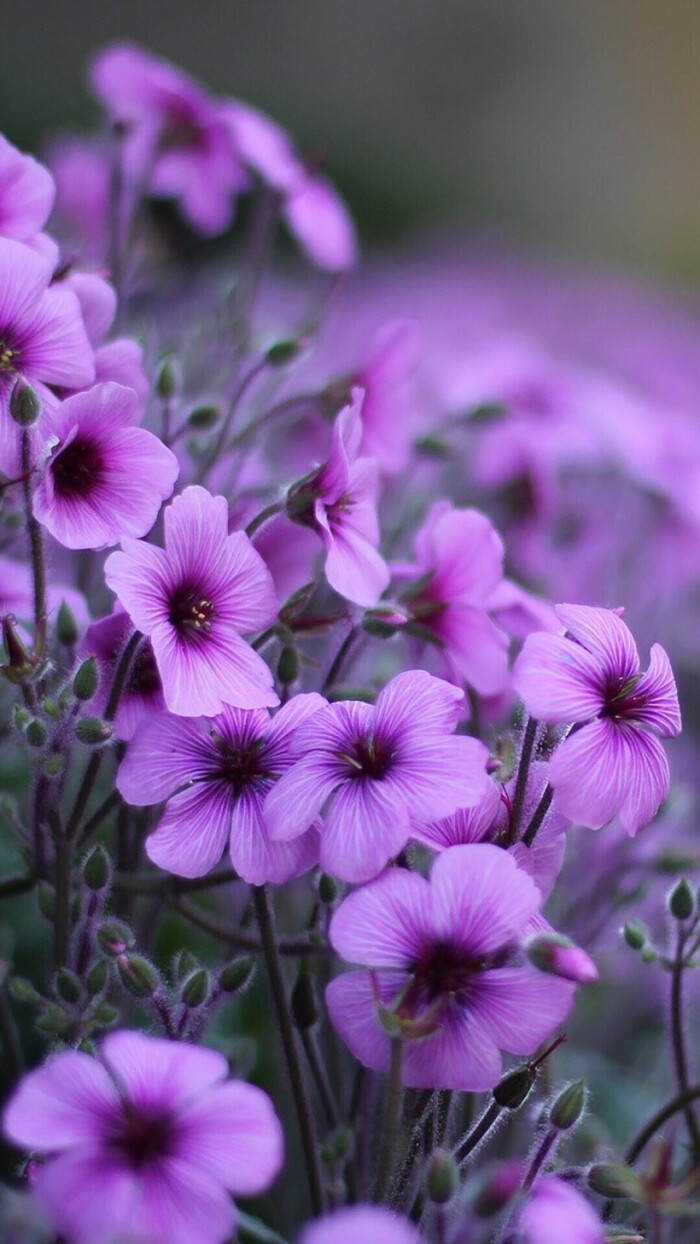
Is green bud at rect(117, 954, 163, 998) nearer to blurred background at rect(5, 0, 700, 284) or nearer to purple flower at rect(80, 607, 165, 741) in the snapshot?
purple flower at rect(80, 607, 165, 741)

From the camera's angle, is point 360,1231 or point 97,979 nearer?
point 360,1231

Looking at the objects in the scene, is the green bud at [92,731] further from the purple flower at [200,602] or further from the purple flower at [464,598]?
the purple flower at [464,598]

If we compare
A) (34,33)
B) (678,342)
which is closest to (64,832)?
(678,342)

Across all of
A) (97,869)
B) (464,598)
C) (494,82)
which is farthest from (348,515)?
(494,82)

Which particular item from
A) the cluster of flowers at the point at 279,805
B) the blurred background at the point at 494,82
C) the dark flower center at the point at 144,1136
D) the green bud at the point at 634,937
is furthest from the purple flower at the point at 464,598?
the blurred background at the point at 494,82

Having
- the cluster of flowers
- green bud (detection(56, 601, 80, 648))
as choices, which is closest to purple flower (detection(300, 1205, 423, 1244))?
the cluster of flowers

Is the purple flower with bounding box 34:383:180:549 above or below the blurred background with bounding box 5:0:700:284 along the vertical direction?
above

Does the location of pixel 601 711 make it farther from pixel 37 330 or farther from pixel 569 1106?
Answer: pixel 37 330

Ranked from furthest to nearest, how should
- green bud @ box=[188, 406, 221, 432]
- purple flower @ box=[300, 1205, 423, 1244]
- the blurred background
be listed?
the blurred background
green bud @ box=[188, 406, 221, 432]
purple flower @ box=[300, 1205, 423, 1244]
